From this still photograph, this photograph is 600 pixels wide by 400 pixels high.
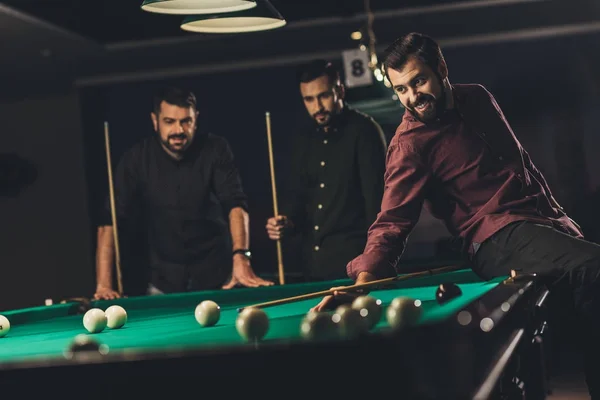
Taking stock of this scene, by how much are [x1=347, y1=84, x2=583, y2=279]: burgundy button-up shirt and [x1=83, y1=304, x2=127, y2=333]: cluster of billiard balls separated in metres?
0.89

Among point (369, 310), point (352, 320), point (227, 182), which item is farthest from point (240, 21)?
point (352, 320)

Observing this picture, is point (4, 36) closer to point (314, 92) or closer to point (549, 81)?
point (314, 92)

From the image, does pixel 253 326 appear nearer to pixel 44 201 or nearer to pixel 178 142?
pixel 178 142

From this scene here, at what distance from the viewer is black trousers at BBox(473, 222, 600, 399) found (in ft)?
9.46

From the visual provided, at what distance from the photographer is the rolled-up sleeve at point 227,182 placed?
16.4 feet

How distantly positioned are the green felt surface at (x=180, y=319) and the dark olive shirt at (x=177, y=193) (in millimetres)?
A: 1908

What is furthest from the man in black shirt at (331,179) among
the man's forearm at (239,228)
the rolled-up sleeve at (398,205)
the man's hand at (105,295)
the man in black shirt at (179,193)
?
the rolled-up sleeve at (398,205)

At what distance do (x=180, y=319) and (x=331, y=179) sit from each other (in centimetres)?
222

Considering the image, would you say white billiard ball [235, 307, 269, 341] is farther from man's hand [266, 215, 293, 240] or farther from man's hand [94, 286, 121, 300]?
man's hand [266, 215, 293, 240]

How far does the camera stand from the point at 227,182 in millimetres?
5172

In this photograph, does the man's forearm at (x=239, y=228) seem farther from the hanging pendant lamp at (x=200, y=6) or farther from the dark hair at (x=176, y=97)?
the hanging pendant lamp at (x=200, y=6)

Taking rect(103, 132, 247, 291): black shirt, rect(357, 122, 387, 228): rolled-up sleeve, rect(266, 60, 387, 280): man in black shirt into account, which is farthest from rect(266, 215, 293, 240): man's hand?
rect(103, 132, 247, 291): black shirt

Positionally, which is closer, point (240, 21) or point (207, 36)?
point (240, 21)

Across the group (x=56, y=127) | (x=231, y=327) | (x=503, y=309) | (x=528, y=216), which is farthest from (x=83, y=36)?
(x=503, y=309)
